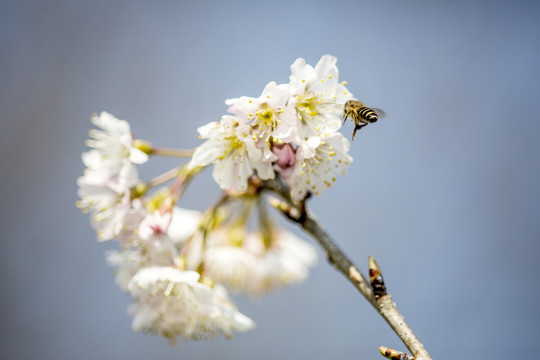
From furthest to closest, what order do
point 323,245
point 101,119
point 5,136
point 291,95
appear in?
point 5,136, point 101,119, point 323,245, point 291,95

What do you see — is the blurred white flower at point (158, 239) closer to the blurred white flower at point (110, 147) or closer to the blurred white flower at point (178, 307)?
the blurred white flower at point (178, 307)

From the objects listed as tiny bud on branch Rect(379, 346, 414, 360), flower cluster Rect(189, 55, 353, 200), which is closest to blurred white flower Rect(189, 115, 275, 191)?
flower cluster Rect(189, 55, 353, 200)

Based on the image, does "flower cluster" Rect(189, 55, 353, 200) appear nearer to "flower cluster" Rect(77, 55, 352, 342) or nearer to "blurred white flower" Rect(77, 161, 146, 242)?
"flower cluster" Rect(77, 55, 352, 342)

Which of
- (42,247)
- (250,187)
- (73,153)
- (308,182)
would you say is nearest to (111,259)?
(250,187)

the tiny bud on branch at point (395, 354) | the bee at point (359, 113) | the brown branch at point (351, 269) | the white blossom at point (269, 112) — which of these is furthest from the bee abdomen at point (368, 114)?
the tiny bud on branch at point (395, 354)

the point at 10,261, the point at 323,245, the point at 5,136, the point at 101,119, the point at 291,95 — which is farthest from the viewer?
the point at 5,136

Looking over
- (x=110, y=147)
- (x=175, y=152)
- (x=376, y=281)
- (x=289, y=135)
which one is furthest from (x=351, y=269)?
(x=110, y=147)

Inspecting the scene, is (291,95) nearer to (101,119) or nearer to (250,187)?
(250,187)
